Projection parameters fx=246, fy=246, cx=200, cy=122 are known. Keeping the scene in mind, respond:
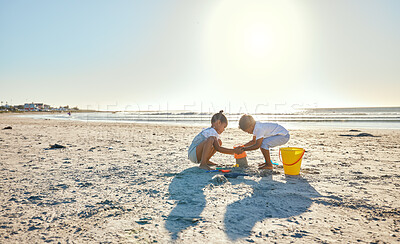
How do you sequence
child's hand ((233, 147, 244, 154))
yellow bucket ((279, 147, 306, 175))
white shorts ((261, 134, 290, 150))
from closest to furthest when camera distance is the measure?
yellow bucket ((279, 147, 306, 175)), child's hand ((233, 147, 244, 154)), white shorts ((261, 134, 290, 150))

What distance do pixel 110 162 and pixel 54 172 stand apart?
1.16 m

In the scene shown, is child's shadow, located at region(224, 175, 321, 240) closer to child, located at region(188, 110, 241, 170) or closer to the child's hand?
the child's hand

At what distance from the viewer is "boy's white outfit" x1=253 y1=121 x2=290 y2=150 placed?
15.5 feet

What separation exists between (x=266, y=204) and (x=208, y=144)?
191 cm

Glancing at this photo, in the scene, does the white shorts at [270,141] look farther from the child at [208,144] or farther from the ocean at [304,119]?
the ocean at [304,119]

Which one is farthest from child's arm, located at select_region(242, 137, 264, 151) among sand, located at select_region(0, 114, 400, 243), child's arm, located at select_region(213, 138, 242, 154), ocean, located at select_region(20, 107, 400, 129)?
ocean, located at select_region(20, 107, 400, 129)

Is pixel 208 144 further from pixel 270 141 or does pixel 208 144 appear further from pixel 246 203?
pixel 246 203

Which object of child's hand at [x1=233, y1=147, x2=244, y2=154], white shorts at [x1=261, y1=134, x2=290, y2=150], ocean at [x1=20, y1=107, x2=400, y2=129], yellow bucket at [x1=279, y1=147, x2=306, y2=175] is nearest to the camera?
yellow bucket at [x1=279, y1=147, x2=306, y2=175]

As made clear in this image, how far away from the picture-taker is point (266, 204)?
2.89 meters

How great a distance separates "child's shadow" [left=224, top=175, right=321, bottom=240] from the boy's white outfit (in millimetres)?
1066

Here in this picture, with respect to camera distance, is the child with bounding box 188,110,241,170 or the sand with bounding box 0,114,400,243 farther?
the child with bounding box 188,110,241,170

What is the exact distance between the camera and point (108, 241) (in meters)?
2.06

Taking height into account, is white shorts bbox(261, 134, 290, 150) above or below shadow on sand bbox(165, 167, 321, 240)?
above

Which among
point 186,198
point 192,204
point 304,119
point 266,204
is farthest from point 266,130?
point 304,119
